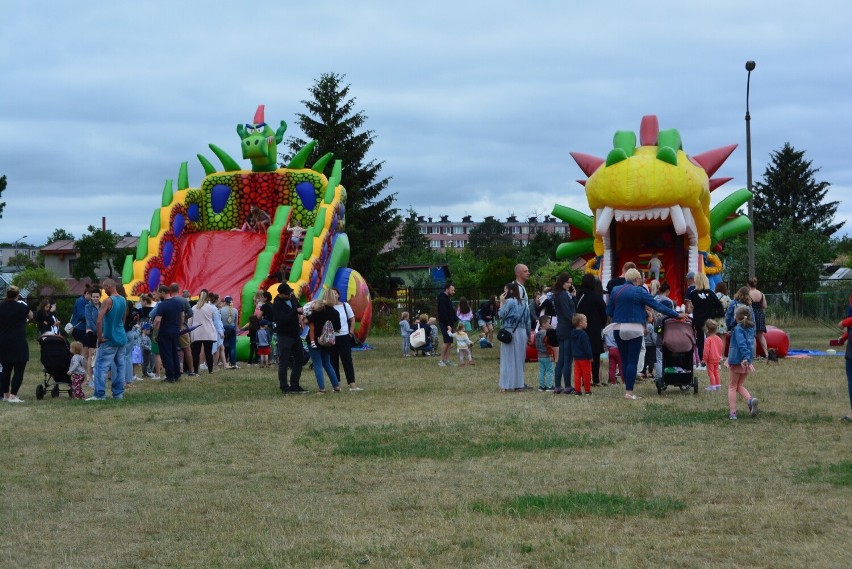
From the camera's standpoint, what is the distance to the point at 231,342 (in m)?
21.9

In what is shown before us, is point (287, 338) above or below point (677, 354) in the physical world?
above

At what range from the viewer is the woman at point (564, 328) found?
14.6m

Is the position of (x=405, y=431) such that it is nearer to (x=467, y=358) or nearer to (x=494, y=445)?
(x=494, y=445)

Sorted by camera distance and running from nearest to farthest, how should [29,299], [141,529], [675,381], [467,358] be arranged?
[141,529]
[675,381]
[467,358]
[29,299]

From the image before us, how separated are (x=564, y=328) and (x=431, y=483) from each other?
6.34 m

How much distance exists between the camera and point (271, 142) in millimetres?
27328

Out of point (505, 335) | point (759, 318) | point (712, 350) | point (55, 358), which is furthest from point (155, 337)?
point (759, 318)

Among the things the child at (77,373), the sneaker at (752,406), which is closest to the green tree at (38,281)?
the child at (77,373)

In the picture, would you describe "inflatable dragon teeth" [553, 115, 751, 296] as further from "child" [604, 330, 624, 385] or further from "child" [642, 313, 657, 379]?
"child" [604, 330, 624, 385]

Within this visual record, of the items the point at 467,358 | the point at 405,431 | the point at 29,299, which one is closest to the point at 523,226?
the point at 29,299

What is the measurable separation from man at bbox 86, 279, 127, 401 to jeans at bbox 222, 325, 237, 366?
6.29 meters

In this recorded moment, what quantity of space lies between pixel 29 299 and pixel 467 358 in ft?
57.5

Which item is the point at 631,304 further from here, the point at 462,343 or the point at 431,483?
the point at 462,343

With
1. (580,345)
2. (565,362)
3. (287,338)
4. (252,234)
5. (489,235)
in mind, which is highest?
(489,235)
